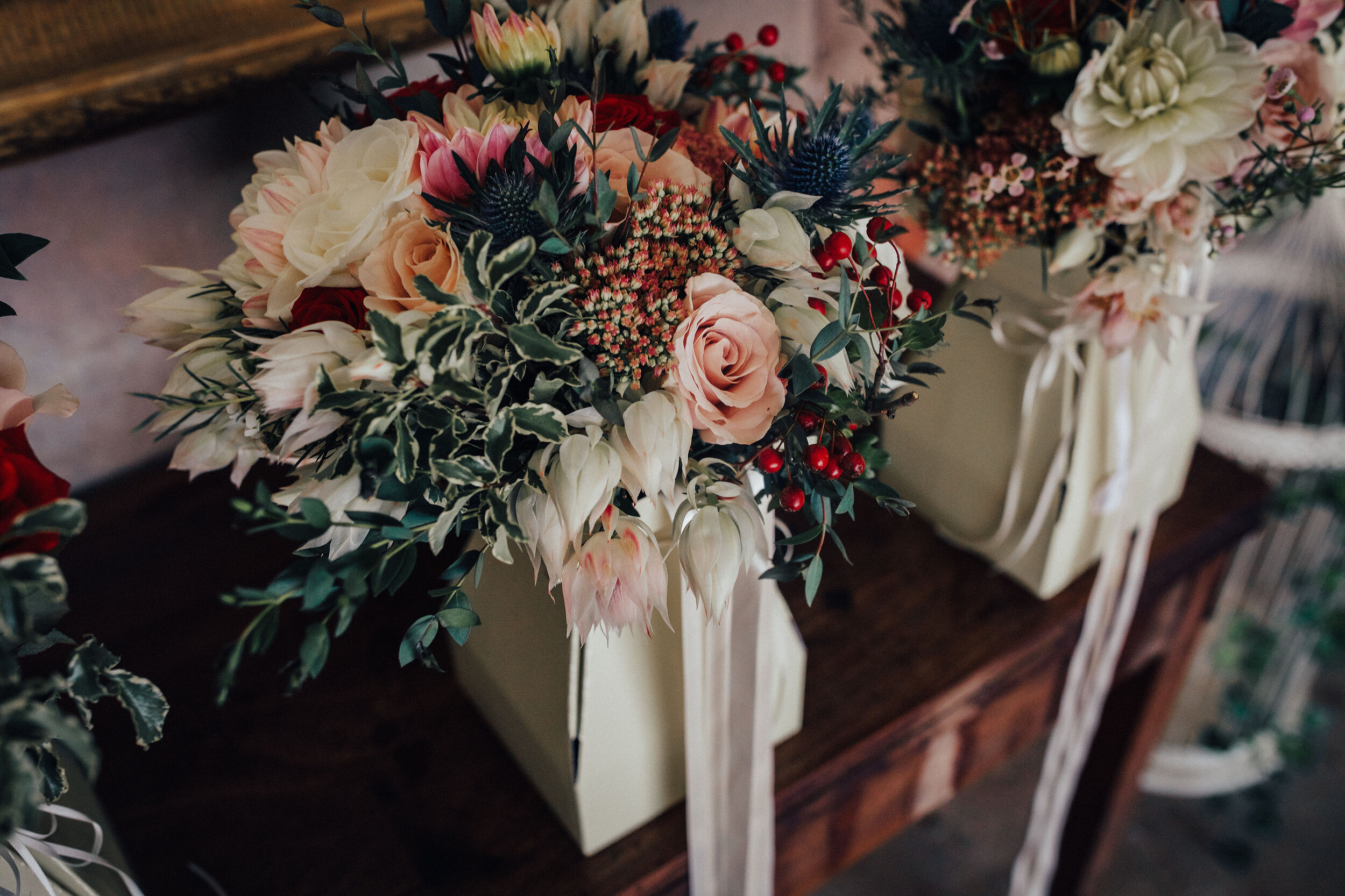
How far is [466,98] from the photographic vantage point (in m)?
Result: 0.51

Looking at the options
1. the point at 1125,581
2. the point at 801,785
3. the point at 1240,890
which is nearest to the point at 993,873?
the point at 1240,890

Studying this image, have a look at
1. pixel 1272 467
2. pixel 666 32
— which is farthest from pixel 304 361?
pixel 1272 467

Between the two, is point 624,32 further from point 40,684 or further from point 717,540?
point 40,684

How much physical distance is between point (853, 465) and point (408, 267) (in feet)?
0.81

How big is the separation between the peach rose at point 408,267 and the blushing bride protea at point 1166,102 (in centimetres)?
44

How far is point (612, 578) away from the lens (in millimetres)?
425

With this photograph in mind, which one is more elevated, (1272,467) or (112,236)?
(112,236)

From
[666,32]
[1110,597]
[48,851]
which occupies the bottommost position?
[1110,597]

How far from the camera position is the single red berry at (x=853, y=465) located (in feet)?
1.48

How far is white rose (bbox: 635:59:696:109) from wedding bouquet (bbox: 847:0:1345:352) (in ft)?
0.57

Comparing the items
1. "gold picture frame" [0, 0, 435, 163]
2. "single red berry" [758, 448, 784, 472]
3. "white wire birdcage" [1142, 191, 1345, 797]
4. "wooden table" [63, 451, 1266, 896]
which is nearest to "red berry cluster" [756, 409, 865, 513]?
"single red berry" [758, 448, 784, 472]

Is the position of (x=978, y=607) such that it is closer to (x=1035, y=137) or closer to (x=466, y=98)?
(x=1035, y=137)

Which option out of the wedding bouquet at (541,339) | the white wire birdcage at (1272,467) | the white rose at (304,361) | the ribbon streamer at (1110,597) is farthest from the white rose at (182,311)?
the white wire birdcage at (1272,467)

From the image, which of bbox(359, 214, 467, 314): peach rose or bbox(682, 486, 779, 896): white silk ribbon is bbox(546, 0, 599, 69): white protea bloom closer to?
bbox(359, 214, 467, 314): peach rose
